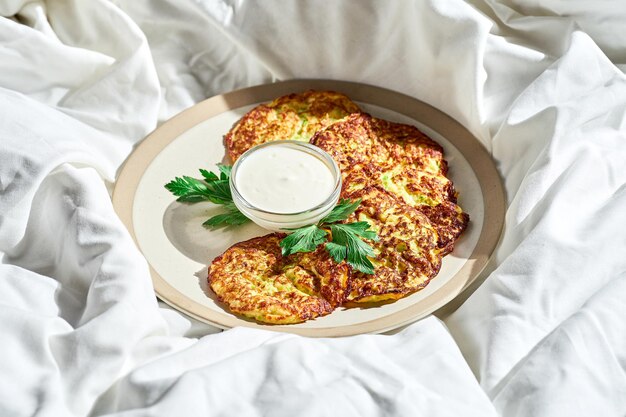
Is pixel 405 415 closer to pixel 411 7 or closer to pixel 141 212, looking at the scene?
pixel 141 212

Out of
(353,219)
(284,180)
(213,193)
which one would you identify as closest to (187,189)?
(213,193)

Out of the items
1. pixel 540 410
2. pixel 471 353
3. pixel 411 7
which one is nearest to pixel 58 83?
pixel 411 7

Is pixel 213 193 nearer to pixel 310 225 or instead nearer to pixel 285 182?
pixel 285 182

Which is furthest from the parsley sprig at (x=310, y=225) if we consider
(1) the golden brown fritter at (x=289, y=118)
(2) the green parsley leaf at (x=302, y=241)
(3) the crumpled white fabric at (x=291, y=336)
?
(3) the crumpled white fabric at (x=291, y=336)

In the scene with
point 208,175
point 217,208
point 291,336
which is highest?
point 291,336

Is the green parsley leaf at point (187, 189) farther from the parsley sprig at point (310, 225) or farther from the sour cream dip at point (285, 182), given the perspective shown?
the sour cream dip at point (285, 182)

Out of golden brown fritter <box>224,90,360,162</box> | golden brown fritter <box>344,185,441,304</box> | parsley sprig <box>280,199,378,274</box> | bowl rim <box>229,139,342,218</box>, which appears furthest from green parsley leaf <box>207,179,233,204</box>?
golden brown fritter <box>344,185,441,304</box>
